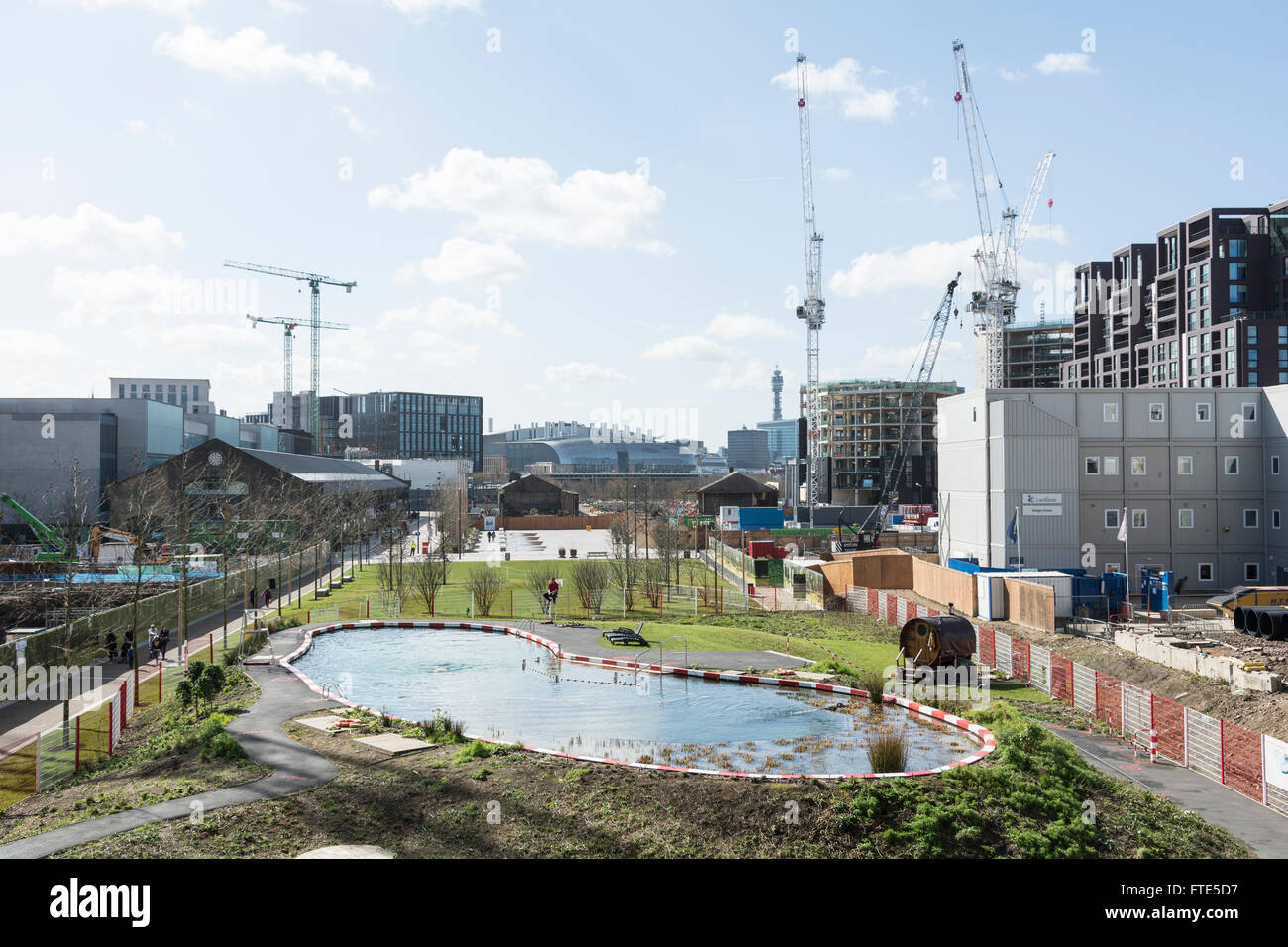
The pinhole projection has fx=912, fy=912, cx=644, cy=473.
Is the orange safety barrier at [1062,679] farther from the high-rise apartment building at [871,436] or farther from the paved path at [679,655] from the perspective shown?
the high-rise apartment building at [871,436]

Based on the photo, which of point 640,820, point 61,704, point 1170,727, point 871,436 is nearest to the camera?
point 640,820

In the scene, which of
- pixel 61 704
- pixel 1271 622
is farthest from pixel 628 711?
pixel 1271 622

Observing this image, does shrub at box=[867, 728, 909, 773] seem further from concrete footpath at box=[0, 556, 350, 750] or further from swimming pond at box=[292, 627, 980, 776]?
concrete footpath at box=[0, 556, 350, 750]

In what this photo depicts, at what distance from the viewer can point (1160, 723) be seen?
21156 mm

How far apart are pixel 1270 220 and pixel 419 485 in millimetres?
124267

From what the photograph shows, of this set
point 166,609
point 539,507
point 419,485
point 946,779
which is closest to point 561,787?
point 946,779

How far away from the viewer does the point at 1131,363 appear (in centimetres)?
12006

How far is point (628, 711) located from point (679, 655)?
800 cm

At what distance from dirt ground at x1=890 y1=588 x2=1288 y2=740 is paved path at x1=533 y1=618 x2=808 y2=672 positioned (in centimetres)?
1016

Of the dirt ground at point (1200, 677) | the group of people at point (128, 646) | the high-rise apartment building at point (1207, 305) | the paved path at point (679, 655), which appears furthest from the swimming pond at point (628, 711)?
the high-rise apartment building at point (1207, 305)

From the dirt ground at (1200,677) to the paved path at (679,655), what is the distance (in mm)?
10156

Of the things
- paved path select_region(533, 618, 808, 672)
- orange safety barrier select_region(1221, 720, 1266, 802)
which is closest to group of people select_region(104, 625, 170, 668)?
paved path select_region(533, 618, 808, 672)

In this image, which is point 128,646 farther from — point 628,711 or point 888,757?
point 888,757

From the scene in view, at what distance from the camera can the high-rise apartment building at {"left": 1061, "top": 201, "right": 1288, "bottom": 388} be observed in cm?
9581
